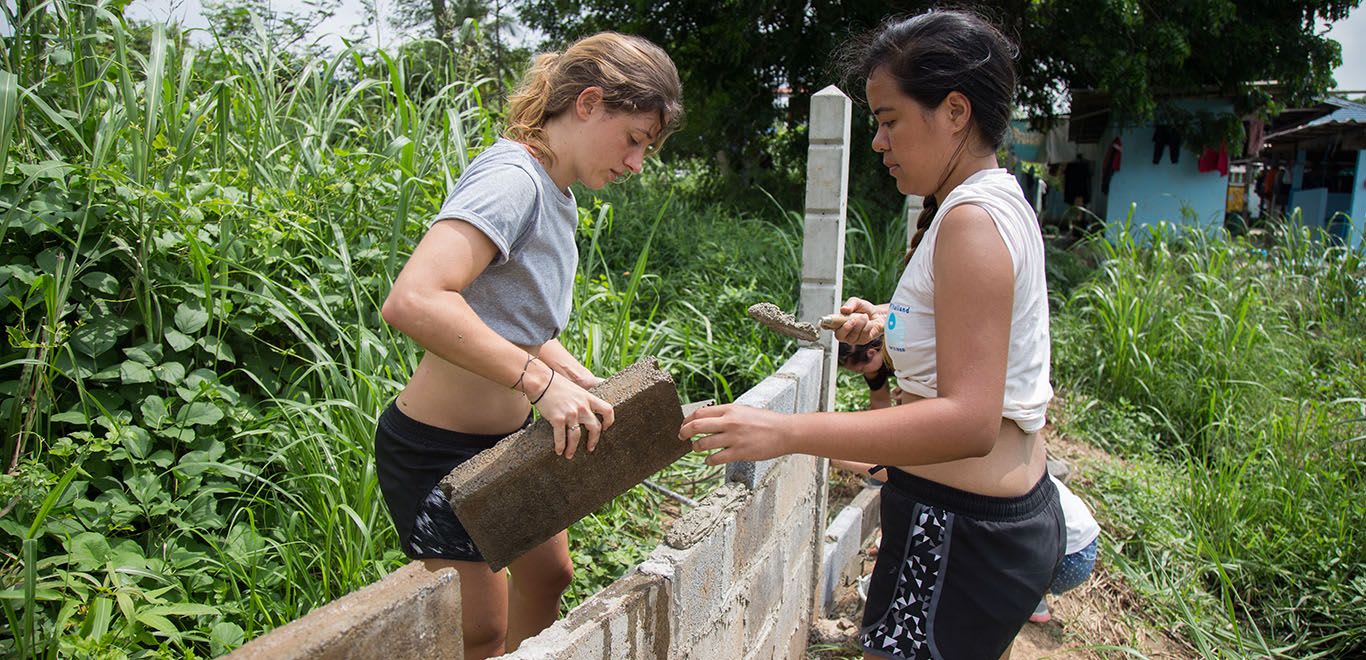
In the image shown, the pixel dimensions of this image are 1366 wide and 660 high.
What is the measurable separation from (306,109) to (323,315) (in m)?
1.52

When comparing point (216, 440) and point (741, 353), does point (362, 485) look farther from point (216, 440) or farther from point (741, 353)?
point (741, 353)

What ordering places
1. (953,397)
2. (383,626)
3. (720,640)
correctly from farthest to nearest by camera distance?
(720,640) → (953,397) → (383,626)

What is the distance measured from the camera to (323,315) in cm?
286

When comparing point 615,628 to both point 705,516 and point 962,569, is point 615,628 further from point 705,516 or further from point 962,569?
point 962,569

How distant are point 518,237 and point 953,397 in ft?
2.81

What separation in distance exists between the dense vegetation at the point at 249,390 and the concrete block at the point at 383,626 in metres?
1.18

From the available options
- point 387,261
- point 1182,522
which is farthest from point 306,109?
point 1182,522

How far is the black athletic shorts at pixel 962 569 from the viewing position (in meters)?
1.64

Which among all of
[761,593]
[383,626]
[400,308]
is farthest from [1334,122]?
[383,626]

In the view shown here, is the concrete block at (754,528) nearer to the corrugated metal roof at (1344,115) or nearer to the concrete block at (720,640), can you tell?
the concrete block at (720,640)

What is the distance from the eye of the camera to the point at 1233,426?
16.1 ft

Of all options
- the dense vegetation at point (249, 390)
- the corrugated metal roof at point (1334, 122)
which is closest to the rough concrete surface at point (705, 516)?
the dense vegetation at point (249, 390)

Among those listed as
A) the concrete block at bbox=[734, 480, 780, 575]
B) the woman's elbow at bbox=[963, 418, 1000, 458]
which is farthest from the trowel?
the woman's elbow at bbox=[963, 418, 1000, 458]

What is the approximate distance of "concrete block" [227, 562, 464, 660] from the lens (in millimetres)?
1036
